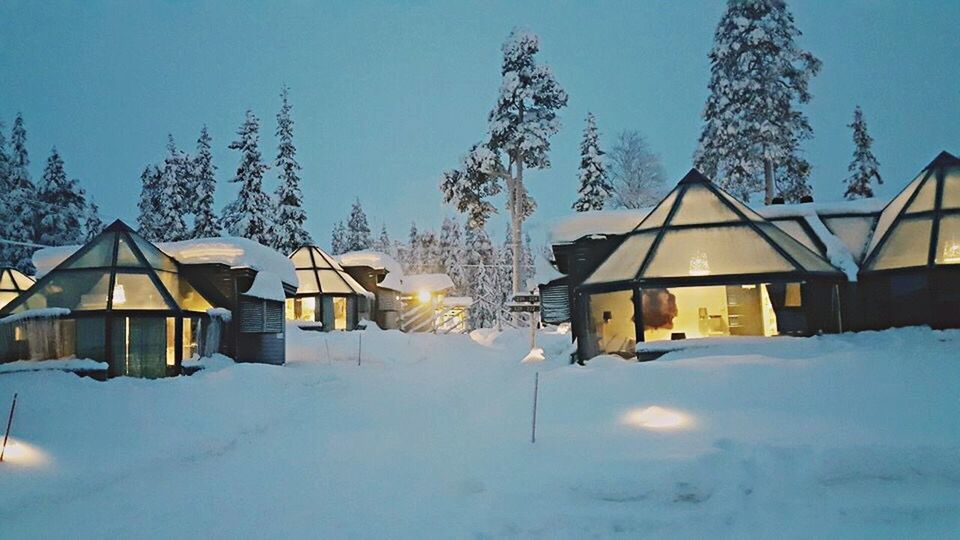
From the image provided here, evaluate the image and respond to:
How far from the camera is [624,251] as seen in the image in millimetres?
16281

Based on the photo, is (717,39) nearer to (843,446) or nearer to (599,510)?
(843,446)

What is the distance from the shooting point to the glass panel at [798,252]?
14922 millimetres

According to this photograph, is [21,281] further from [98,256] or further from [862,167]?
[862,167]

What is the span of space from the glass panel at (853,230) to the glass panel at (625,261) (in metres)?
5.22

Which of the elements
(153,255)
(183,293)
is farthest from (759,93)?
(153,255)

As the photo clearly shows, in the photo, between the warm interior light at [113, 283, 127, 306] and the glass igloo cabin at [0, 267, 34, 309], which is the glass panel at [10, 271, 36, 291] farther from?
the warm interior light at [113, 283, 127, 306]

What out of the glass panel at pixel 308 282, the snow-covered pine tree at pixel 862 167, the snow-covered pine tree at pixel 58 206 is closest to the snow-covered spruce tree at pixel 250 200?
the glass panel at pixel 308 282

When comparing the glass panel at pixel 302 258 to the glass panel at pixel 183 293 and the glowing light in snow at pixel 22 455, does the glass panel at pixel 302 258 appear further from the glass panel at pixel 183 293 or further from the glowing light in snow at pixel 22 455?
the glowing light in snow at pixel 22 455

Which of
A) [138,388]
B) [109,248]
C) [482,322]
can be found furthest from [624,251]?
[482,322]

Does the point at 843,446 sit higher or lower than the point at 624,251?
lower

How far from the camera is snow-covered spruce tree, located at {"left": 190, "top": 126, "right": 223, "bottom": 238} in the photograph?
3847 centimetres

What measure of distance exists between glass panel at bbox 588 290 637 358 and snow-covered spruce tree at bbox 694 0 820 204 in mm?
13099

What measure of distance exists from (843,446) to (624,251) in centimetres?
831

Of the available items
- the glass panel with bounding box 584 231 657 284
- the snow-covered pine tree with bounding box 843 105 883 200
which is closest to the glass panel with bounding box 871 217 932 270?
the glass panel with bounding box 584 231 657 284
